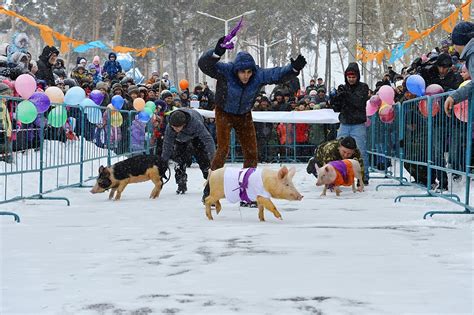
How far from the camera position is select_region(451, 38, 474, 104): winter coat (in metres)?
7.08

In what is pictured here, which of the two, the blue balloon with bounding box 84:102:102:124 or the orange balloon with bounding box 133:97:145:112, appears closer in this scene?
the blue balloon with bounding box 84:102:102:124

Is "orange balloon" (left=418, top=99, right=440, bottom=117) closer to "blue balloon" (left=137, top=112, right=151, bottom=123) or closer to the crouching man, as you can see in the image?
the crouching man

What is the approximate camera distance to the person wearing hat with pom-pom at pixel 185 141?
1023cm

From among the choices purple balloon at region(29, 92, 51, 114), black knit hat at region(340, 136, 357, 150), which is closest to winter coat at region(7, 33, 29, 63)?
purple balloon at region(29, 92, 51, 114)

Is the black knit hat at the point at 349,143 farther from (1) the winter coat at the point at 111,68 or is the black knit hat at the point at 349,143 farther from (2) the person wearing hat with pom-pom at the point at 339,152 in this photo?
(1) the winter coat at the point at 111,68

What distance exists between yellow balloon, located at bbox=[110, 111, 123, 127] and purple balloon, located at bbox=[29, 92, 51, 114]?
430 centimetres

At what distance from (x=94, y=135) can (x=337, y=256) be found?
8.46m

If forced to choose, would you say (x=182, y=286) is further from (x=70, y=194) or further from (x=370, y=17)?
(x=370, y=17)

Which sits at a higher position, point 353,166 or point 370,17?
point 370,17

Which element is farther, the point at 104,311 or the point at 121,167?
the point at 121,167

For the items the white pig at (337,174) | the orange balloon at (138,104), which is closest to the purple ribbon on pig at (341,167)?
the white pig at (337,174)

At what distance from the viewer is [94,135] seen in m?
12.9

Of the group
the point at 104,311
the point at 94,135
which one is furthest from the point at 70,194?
the point at 104,311

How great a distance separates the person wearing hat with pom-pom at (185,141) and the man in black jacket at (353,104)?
2.44m
